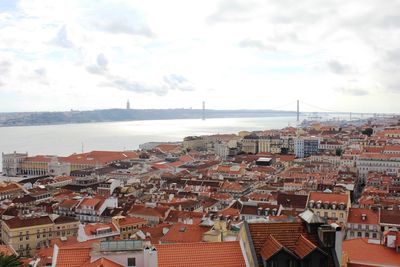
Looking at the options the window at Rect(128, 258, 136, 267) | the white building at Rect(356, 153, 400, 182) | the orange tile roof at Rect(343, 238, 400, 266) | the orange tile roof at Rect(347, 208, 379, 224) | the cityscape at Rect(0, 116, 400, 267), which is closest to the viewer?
the cityscape at Rect(0, 116, 400, 267)

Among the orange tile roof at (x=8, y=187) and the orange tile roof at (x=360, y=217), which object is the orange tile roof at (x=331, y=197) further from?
the orange tile roof at (x=8, y=187)

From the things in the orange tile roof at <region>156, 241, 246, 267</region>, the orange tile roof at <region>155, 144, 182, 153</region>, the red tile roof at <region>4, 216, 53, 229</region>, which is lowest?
the red tile roof at <region>4, 216, 53, 229</region>

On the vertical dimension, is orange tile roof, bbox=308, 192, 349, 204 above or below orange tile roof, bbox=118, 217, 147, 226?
above

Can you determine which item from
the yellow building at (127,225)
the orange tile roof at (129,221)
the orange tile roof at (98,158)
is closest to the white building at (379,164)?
the orange tile roof at (129,221)

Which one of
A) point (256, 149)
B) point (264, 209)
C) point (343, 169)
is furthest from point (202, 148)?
point (264, 209)

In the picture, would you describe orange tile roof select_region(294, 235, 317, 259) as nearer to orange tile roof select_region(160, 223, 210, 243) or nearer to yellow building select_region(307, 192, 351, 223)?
orange tile roof select_region(160, 223, 210, 243)

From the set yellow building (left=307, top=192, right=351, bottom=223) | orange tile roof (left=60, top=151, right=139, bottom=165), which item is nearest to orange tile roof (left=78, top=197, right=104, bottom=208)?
yellow building (left=307, top=192, right=351, bottom=223)

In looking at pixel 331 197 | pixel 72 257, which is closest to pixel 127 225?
pixel 331 197
